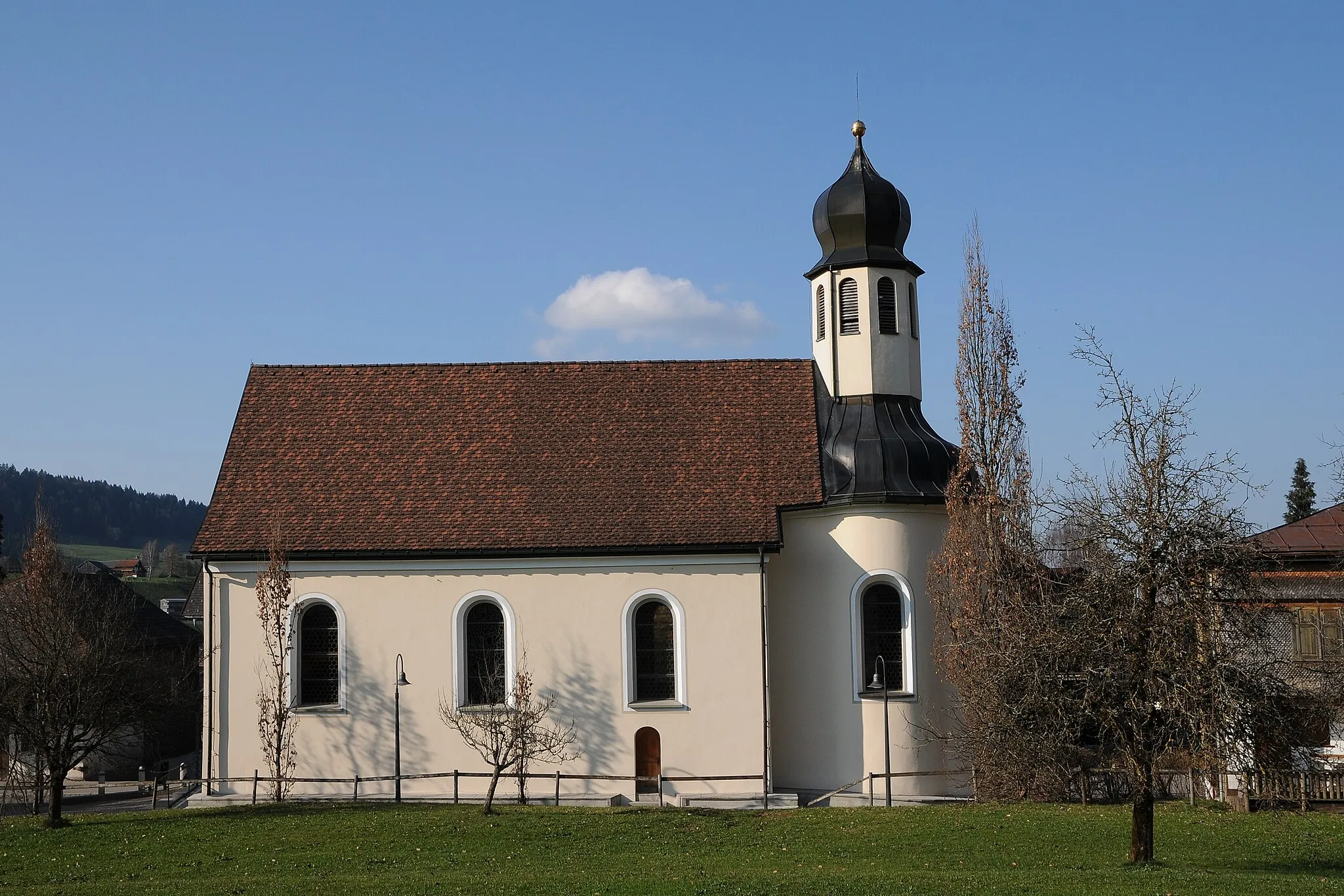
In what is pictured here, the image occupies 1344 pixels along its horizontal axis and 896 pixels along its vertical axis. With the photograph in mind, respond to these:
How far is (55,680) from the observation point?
2512 cm

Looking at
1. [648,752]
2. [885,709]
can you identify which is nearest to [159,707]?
[648,752]

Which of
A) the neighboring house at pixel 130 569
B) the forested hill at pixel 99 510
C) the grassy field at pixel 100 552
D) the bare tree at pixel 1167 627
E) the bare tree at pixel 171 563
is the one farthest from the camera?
the forested hill at pixel 99 510

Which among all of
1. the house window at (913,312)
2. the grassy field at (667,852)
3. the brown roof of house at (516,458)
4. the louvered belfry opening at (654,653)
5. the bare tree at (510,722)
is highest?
the house window at (913,312)

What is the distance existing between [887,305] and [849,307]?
2.79 feet

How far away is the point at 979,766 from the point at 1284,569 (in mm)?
7450

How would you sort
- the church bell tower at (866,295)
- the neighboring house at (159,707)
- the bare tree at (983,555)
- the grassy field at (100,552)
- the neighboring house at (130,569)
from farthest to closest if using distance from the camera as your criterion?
the grassy field at (100,552)
the neighboring house at (130,569)
the neighboring house at (159,707)
the church bell tower at (866,295)
the bare tree at (983,555)

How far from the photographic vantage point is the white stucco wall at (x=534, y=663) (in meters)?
28.7

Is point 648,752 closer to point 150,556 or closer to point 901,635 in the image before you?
point 901,635

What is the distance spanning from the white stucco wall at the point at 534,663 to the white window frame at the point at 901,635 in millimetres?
2083

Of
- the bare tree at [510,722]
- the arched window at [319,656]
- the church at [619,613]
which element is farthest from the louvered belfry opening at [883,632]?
the arched window at [319,656]

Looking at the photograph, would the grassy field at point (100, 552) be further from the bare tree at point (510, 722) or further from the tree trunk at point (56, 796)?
the tree trunk at point (56, 796)

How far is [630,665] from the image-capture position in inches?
1139

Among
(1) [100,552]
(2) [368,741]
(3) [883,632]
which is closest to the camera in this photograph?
(2) [368,741]

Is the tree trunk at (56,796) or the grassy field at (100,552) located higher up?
the grassy field at (100,552)
